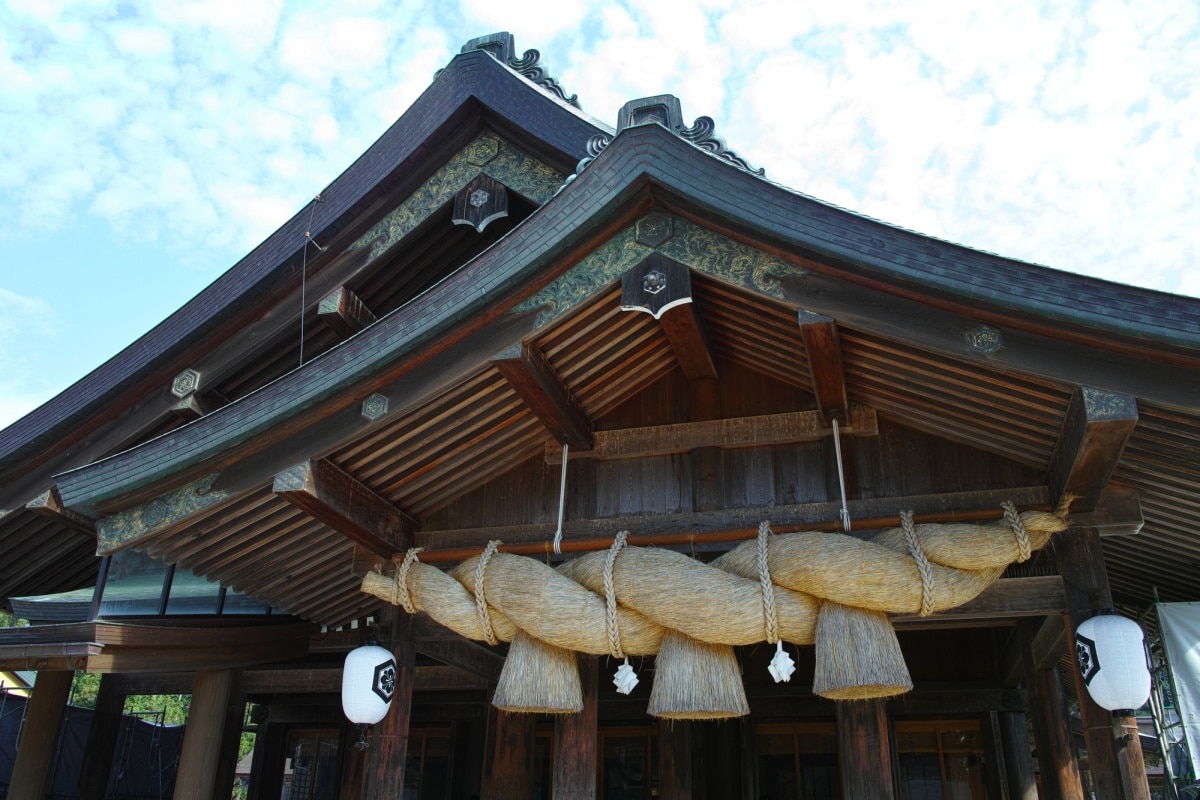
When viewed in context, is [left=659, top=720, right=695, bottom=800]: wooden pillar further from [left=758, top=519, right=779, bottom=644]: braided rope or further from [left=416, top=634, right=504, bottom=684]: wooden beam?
[left=758, top=519, right=779, bottom=644]: braided rope

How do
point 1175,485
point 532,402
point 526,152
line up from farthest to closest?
point 526,152 < point 532,402 < point 1175,485

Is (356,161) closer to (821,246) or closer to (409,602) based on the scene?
(409,602)

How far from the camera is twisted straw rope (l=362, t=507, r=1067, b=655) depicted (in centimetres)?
461

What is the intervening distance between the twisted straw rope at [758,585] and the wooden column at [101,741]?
19.6ft

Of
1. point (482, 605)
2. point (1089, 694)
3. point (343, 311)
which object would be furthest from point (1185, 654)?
point (343, 311)

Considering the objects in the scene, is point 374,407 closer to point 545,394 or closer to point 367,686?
point 545,394

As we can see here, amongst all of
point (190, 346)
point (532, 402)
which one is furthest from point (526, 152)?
point (190, 346)

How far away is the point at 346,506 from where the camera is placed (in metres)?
5.42

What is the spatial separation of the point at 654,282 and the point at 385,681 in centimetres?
289

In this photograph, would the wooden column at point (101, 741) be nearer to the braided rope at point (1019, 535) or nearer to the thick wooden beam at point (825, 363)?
the thick wooden beam at point (825, 363)

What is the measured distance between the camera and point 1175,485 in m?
4.74

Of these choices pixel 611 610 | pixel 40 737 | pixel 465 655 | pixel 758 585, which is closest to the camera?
pixel 758 585

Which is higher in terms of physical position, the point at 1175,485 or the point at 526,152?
the point at 526,152

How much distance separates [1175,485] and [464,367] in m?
3.78
